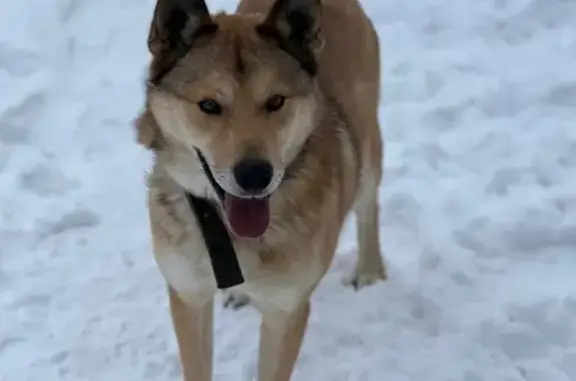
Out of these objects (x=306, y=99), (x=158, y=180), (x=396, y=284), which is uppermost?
(x=306, y=99)

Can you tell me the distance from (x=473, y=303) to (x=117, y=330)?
138 cm

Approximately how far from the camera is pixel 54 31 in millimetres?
5605

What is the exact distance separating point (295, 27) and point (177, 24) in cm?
33

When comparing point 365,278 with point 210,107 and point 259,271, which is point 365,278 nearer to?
point 259,271

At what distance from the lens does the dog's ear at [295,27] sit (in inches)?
102

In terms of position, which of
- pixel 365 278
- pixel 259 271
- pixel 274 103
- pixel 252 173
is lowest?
pixel 365 278

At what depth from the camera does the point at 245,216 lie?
2613 millimetres

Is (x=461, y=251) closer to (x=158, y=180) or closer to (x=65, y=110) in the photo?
(x=158, y=180)

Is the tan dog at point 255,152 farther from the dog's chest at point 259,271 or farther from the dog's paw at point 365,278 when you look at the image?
the dog's paw at point 365,278

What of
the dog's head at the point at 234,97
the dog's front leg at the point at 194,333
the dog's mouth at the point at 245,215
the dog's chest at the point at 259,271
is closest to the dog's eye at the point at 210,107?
the dog's head at the point at 234,97

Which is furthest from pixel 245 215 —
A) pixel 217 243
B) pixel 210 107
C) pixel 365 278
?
pixel 365 278

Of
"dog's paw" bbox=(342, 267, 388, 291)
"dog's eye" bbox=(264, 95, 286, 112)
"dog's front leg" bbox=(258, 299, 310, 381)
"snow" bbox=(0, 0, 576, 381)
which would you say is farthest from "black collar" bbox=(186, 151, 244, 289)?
"dog's paw" bbox=(342, 267, 388, 291)

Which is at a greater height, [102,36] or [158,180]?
[158,180]

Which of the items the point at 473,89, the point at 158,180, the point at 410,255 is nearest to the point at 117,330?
the point at 158,180
